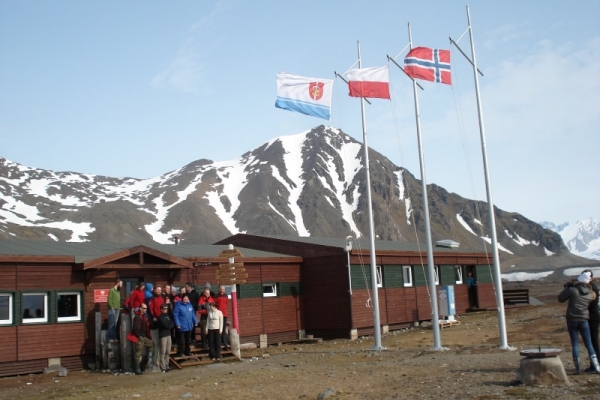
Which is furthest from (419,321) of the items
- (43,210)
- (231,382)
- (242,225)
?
(43,210)

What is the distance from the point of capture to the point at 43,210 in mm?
143625

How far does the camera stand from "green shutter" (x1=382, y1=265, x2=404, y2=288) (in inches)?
1216

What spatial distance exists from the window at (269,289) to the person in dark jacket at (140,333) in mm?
8667

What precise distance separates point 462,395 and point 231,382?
5744 mm

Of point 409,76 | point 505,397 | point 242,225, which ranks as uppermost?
point 242,225

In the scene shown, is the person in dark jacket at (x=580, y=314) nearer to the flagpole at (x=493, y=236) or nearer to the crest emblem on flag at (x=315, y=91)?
the flagpole at (x=493, y=236)

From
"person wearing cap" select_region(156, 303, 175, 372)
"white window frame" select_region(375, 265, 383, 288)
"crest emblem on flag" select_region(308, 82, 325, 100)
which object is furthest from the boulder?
"white window frame" select_region(375, 265, 383, 288)

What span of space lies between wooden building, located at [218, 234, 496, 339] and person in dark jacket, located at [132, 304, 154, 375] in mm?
10408

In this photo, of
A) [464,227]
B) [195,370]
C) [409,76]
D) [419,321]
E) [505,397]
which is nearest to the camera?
[505,397]

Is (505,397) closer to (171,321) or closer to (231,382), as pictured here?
(231,382)

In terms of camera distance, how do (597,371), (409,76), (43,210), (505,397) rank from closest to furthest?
(505,397) < (597,371) < (409,76) < (43,210)

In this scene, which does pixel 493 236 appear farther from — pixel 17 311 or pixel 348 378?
pixel 17 311

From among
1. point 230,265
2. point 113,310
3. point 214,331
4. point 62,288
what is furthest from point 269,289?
point 62,288

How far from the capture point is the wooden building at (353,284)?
2870cm
